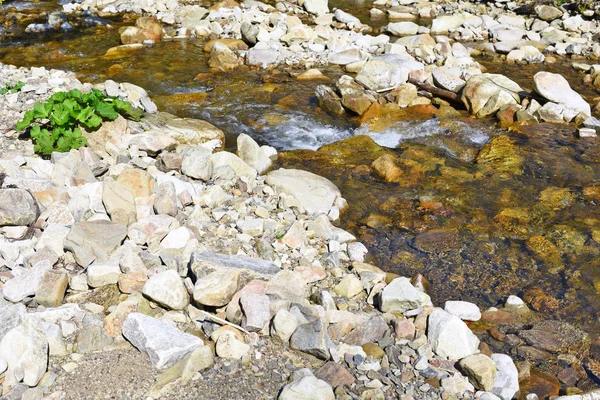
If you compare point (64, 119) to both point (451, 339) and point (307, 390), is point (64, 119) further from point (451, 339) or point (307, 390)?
point (451, 339)

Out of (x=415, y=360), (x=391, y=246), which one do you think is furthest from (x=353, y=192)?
(x=415, y=360)

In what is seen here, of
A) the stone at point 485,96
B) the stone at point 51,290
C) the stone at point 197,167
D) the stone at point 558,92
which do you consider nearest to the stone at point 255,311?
the stone at point 51,290

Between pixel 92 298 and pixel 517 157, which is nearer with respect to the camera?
pixel 92 298

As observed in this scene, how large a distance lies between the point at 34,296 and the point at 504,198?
5.11 m

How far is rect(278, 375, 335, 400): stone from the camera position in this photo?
351cm

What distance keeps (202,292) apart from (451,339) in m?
1.77

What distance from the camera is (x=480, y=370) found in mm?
3936

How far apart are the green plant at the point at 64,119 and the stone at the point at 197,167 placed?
1155mm

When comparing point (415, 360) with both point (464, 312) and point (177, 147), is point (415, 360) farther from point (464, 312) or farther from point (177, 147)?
point (177, 147)

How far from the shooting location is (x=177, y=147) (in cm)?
729

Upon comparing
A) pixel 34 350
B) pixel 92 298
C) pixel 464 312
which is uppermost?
pixel 34 350

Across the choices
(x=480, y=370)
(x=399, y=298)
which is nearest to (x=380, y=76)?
(x=399, y=298)

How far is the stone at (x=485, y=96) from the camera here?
9438mm

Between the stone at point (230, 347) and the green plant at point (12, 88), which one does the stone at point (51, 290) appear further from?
the green plant at point (12, 88)
